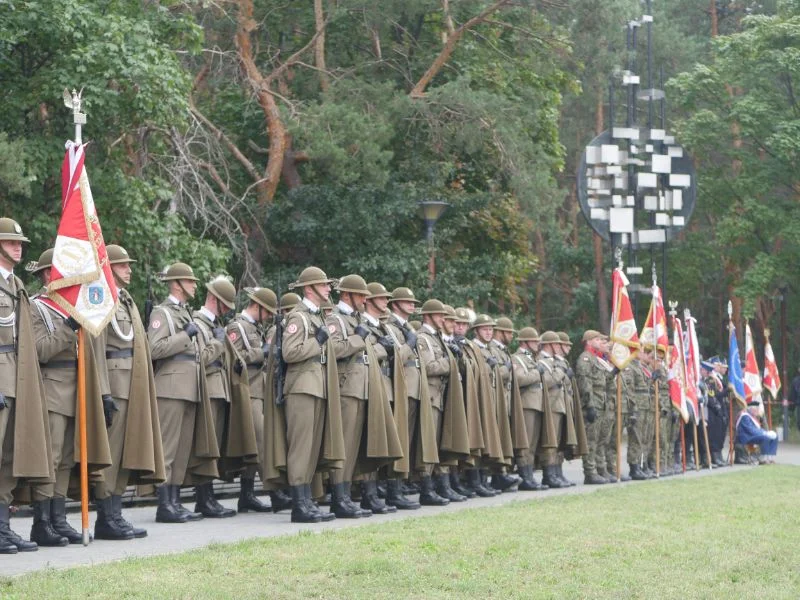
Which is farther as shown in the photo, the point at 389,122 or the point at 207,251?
the point at 389,122

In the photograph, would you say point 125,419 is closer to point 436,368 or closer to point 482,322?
point 436,368

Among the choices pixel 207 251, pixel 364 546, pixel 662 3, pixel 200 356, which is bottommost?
pixel 364 546

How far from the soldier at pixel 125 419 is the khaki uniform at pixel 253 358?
2.70 meters

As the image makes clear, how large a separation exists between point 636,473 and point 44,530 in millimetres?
12089

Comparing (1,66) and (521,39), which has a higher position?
(521,39)

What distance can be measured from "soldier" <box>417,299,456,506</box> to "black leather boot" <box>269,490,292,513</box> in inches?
55.4

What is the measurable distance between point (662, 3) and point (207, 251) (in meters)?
32.9

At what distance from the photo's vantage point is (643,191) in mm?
29281

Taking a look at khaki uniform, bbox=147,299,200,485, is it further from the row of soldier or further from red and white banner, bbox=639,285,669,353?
red and white banner, bbox=639,285,669,353

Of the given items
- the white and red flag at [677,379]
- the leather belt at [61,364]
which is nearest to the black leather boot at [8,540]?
the leather belt at [61,364]

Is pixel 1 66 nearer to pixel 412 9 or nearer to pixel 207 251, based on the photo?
pixel 207 251

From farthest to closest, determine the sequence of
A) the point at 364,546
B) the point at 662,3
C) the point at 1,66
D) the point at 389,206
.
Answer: the point at 662,3 < the point at 389,206 < the point at 1,66 < the point at 364,546

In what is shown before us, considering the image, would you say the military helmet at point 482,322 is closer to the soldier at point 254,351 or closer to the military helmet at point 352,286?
the soldier at point 254,351

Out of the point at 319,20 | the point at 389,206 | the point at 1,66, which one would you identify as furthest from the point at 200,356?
the point at 319,20
